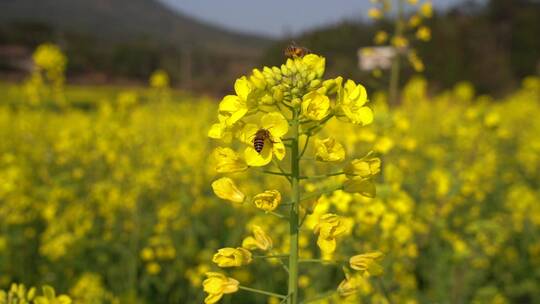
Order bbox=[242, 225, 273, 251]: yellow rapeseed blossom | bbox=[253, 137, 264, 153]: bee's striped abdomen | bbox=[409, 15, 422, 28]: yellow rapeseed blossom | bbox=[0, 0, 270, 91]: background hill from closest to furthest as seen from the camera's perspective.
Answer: bbox=[253, 137, 264, 153]: bee's striped abdomen < bbox=[242, 225, 273, 251]: yellow rapeseed blossom < bbox=[409, 15, 422, 28]: yellow rapeseed blossom < bbox=[0, 0, 270, 91]: background hill

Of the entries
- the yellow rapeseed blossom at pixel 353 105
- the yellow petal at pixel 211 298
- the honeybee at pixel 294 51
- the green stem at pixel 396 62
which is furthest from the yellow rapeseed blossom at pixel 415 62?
the yellow petal at pixel 211 298

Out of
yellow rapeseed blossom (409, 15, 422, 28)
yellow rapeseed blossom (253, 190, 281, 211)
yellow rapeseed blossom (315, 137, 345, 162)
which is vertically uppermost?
yellow rapeseed blossom (409, 15, 422, 28)

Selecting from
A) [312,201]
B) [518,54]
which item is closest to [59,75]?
[312,201]

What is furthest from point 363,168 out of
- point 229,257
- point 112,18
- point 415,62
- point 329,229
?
point 112,18

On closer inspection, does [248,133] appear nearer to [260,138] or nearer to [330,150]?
[260,138]

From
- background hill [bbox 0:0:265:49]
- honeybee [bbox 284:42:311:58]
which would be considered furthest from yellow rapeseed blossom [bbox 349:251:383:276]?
background hill [bbox 0:0:265:49]

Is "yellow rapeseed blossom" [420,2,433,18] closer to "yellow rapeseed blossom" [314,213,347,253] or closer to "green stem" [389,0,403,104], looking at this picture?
"green stem" [389,0,403,104]

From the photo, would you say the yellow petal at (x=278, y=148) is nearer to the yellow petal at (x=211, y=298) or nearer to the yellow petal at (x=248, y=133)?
the yellow petal at (x=248, y=133)
